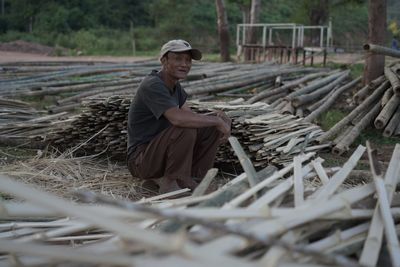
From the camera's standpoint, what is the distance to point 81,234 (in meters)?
2.81

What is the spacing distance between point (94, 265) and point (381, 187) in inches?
56.7

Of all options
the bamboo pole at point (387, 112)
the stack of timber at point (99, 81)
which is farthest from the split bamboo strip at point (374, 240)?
the stack of timber at point (99, 81)

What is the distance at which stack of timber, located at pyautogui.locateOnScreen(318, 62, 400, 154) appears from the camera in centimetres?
632

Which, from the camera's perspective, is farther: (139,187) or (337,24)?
(337,24)

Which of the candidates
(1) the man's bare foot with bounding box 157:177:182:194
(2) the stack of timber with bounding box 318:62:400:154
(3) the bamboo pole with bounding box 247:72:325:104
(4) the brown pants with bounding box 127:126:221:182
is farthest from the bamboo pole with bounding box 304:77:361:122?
(1) the man's bare foot with bounding box 157:177:182:194

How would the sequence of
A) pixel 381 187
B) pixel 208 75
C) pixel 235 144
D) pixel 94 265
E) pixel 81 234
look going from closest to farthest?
pixel 94 265 < pixel 381 187 < pixel 81 234 < pixel 235 144 < pixel 208 75

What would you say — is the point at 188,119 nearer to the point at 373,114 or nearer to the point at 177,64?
the point at 177,64

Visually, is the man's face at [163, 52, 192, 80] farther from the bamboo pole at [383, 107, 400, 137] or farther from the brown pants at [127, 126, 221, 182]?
the bamboo pole at [383, 107, 400, 137]

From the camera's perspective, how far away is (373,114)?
7.30 meters

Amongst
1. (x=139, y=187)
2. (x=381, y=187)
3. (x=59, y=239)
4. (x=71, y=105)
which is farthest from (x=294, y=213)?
(x=71, y=105)

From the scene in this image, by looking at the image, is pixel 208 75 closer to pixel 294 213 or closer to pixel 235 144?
pixel 235 144

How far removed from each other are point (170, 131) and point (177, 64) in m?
0.53

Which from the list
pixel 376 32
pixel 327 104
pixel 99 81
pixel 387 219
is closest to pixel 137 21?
pixel 99 81

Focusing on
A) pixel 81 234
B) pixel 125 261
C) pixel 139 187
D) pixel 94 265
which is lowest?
pixel 139 187
